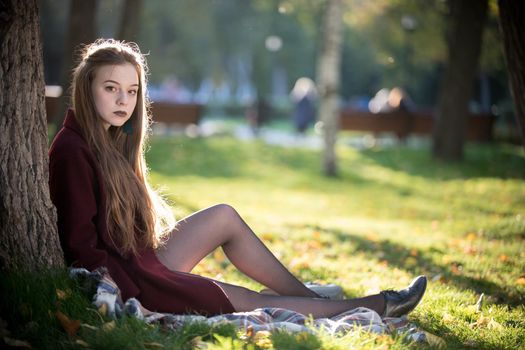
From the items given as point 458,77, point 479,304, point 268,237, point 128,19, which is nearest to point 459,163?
point 458,77

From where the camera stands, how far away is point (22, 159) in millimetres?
3473

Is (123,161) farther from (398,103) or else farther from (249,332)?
(398,103)

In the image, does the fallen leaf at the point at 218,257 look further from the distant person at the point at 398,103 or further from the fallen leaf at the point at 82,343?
the distant person at the point at 398,103

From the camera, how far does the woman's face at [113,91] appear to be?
3754mm

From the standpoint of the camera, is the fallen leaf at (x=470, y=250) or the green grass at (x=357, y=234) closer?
the green grass at (x=357, y=234)

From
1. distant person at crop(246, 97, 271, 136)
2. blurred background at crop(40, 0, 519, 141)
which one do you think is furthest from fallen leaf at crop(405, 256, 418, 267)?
distant person at crop(246, 97, 271, 136)

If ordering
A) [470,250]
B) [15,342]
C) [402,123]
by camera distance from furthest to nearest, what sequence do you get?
[402,123] → [470,250] → [15,342]

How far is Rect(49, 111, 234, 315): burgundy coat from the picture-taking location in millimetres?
3500

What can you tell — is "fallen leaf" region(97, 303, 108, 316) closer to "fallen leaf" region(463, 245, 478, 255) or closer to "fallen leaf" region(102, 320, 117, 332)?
"fallen leaf" region(102, 320, 117, 332)

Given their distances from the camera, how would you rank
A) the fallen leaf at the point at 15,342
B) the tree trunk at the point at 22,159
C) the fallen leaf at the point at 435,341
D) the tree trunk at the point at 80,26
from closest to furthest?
the fallen leaf at the point at 15,342
the tree trunk at the point at 22,159
the fallen leaf at the point at 435,341
the tree trunk at the point at 80,26

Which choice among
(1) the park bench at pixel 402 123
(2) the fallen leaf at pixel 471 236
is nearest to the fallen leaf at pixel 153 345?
(2) the fallen leaf at pixel 471 236

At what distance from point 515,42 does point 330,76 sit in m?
8.93

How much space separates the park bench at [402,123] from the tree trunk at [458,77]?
4349 mm

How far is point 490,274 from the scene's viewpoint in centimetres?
584
